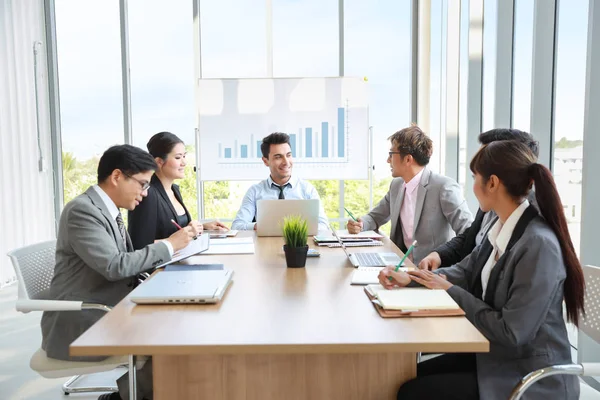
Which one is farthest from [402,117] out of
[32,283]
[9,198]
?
[32,283]

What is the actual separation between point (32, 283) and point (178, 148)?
1396mm

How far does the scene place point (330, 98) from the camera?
556cm

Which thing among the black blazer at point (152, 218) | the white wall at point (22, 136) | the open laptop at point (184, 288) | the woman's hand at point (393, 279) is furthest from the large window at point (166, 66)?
the woman's hand at point (393, 279)

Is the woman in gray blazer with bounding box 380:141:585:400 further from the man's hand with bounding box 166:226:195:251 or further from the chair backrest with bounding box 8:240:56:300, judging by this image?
the chair backrest with bounding box 8:240:56:300

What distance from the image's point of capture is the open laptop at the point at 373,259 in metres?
2.31

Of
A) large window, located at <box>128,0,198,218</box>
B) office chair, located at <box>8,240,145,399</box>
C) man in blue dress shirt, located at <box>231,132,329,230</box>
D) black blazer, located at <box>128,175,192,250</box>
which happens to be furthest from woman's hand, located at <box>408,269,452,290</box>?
large window, located at <box>128,0,198,218</box>

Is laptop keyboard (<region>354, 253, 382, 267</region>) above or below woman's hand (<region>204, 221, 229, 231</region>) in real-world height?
above

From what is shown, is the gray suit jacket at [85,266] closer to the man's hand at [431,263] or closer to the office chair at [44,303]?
the office chair at [44,303]

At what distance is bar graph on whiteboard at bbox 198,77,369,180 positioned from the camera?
5.57 m

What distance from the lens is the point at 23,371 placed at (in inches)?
121

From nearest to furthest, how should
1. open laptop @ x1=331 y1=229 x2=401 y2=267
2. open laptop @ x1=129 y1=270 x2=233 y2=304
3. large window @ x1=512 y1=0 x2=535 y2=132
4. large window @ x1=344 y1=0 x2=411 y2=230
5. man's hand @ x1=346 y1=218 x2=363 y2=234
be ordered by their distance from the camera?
1. open laptop @ x1=129 y1=270 x2=233 y2=304
2. open laptop @ x1=331 y1=229 x2=401 y2=267
3. man's hand @ x1=346 y1=218 x2=363 y2=234
4. large window @ x1=512 y1=0 x2=535 y2=132
5. large window @ x1=344 y1=0 x2=411 y2=230

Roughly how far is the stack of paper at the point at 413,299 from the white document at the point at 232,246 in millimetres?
1019

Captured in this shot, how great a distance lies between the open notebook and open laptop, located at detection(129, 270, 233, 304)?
53 centimetres

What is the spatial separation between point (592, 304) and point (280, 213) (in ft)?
5.89
